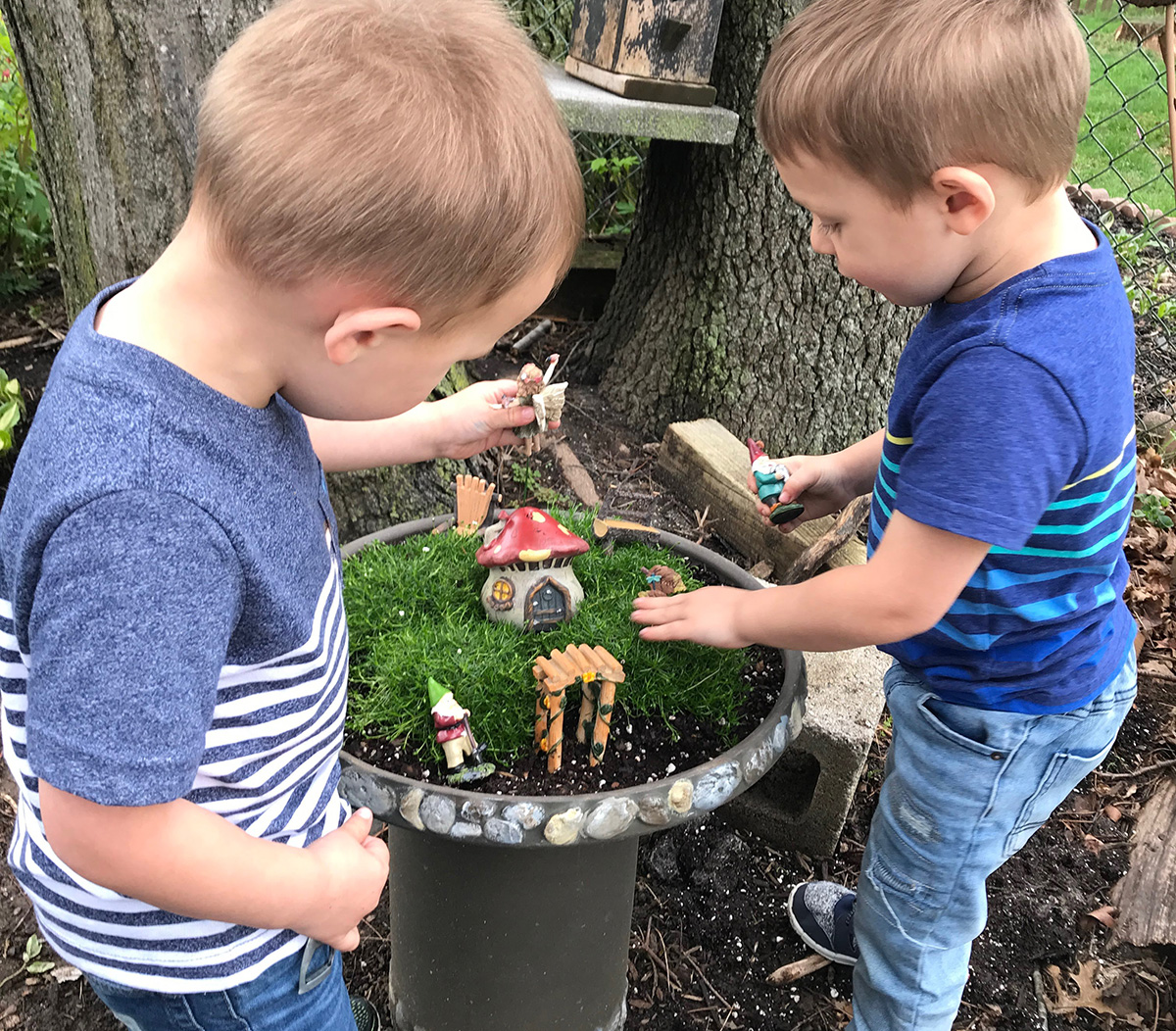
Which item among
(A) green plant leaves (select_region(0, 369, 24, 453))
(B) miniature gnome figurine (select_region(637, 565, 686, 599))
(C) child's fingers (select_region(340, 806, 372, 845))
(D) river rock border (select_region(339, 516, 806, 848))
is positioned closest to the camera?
(C) child's fingers (select_region(340, 806, 372, 845))

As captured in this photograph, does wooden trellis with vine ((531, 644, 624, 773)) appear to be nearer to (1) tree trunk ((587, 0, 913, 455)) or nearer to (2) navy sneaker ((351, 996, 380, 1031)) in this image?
(2) navy sneaker ((351, 996, 380, 1031))

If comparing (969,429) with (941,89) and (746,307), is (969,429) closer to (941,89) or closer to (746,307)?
(941,89)

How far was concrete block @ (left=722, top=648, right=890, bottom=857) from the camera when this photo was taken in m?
2.18

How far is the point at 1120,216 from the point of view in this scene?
4914 mm

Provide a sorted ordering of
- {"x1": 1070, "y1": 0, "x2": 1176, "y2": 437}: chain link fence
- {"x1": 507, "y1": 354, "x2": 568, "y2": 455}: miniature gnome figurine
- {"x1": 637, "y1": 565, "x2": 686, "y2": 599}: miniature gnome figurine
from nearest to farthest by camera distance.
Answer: {"x1": 507, "y1": 354, "x2": 568, "y2": 455}: miniature gnome figurine → {"x1": 637, "y1": 565, "x2": 686, "y2": 599}: miniature gnome figurine → {"x1": 1070, "y1": 0, "x2": 1176, "y2": 437}: chain link fence

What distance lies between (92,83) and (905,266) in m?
1.68

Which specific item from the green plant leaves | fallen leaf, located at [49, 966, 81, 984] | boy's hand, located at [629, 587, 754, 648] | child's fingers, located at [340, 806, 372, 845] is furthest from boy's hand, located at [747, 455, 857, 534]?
the green plant leaves

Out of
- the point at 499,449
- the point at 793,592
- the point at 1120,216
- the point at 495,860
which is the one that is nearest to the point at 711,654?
the point at 793,592

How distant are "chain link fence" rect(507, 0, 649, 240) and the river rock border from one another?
305 cm

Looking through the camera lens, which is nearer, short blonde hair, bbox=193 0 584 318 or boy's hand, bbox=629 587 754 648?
short blonde hair, bbox=193 0 584 318

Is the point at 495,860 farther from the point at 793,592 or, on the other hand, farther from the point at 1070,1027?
the point at 1070,1027

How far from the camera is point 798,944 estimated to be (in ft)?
7.29

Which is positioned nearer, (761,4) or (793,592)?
(793,592)

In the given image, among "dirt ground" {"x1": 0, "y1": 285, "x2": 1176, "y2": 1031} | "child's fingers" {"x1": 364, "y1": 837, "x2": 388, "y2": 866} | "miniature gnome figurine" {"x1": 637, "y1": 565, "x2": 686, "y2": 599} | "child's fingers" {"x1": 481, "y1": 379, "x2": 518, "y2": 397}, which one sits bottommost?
"dirt ground" {"x1": 0, "y1": 285, "x2": 1176, "y2": 1031}
